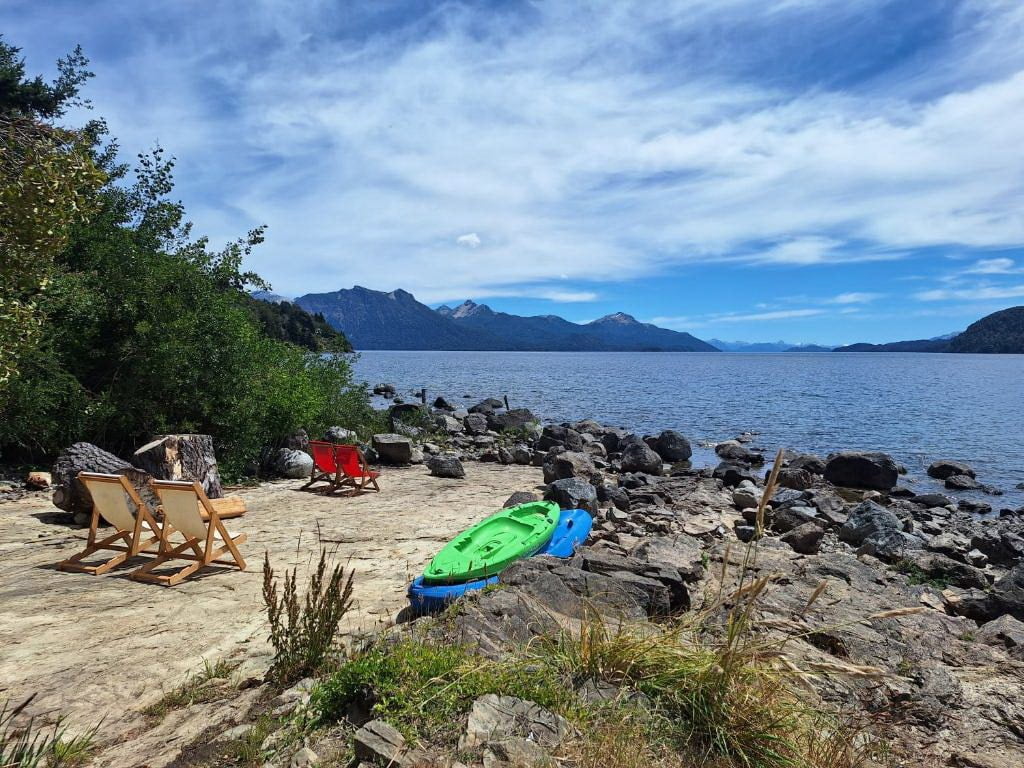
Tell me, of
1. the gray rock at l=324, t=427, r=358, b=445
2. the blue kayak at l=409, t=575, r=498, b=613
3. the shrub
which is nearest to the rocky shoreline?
the blue kayak at l=409, t=575, r=498, b=613

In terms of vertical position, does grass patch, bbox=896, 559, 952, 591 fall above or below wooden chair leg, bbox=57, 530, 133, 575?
below

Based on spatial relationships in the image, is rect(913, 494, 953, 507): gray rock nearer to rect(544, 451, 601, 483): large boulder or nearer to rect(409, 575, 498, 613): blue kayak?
rect(544, 451, 601, 483): large boulder

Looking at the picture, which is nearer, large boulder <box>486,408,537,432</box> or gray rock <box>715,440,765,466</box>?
gray rock <box>715,440,765,466</box>

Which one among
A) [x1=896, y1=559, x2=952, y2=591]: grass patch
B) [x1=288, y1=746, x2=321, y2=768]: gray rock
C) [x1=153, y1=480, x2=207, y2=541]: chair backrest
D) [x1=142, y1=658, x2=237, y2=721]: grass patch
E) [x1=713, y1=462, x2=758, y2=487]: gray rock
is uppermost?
[x1=153, y1=480, x2=207, y2=541]: chair backrest

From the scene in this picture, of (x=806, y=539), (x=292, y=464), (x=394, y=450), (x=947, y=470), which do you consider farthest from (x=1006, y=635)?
(x=947, y=470)

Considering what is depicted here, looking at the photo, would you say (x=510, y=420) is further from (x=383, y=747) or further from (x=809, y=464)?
(x=383, y=747)

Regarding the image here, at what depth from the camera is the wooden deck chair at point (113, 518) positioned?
691 centimetres

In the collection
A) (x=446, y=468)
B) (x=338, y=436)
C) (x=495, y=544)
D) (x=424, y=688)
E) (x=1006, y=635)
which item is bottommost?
(x=1006, y=635)

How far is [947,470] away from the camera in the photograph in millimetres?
21797

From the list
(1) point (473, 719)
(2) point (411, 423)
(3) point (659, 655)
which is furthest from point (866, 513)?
(2) point (411, 423)

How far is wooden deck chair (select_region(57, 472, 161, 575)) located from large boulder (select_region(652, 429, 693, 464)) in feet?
64.4

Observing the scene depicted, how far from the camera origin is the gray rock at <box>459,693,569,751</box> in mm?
3176

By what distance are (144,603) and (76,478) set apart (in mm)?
4055

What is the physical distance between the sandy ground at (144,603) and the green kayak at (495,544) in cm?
58
